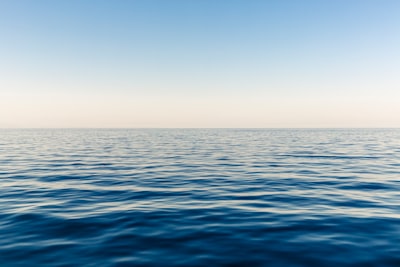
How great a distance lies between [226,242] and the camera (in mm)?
7074

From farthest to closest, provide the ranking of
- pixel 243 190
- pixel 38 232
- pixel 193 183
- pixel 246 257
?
1. pixel 193 183
2. pixel 243 190
3. pixel 38 232
4. pixel 246 257

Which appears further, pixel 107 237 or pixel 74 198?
pixel 74 198

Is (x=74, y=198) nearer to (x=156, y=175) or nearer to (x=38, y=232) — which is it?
(x=38, y=232)

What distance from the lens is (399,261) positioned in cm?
598

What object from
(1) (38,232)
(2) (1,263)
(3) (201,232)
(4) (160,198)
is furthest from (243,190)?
(2) (1,263)

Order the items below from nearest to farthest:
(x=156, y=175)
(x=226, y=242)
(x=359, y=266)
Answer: (x=359, y=266)
(x=226, y=242)
(x=156, y=175)

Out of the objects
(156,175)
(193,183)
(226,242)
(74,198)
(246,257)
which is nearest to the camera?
(246,257)

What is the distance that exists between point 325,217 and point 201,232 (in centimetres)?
427

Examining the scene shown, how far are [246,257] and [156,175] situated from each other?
11976 mm

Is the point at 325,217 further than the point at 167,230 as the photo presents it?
Yes

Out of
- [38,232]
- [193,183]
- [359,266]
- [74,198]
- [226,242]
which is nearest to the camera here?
[359,266]

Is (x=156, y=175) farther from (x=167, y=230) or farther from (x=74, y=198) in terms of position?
(x=167, y=230)

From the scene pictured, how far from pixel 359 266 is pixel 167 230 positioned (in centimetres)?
476

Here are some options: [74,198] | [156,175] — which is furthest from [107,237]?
[156,175]
